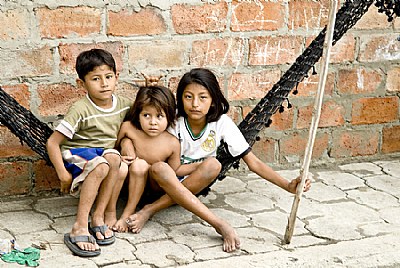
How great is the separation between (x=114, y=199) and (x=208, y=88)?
76 centimetres

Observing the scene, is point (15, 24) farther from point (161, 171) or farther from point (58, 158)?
point (161, 171)

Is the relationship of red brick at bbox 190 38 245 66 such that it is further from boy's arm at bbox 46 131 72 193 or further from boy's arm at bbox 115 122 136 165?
boy's arm at bbox 46 131 72 193

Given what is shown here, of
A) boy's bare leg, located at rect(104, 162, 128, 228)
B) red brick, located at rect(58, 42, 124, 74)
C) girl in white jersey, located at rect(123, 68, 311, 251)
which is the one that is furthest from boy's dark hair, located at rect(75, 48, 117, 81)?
boy's bare leg, located at rect(104, 162, 128, 228)

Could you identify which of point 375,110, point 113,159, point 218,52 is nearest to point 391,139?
point 375,110

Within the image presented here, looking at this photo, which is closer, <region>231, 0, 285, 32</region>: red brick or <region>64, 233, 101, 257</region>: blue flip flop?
<region>64, 233, 101, 257</region>: blue flip flop

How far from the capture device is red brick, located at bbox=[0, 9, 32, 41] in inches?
162

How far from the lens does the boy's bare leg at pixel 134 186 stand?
3.93 m

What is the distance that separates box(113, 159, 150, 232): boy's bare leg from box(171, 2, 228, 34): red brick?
0.98 meters

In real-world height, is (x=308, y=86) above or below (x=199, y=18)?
below

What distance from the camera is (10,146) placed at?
4.27 metres

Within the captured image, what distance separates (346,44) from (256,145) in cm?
90

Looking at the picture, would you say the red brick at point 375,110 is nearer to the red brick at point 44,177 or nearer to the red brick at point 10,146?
the red brick at point 44,177

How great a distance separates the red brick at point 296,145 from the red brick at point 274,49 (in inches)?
20.2

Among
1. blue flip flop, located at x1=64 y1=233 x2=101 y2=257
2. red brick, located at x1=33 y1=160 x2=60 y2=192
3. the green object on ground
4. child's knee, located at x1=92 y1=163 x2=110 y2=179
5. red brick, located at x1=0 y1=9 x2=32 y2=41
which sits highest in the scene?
red brick, located at x1=0 y1=9 x2=32 y2=41
